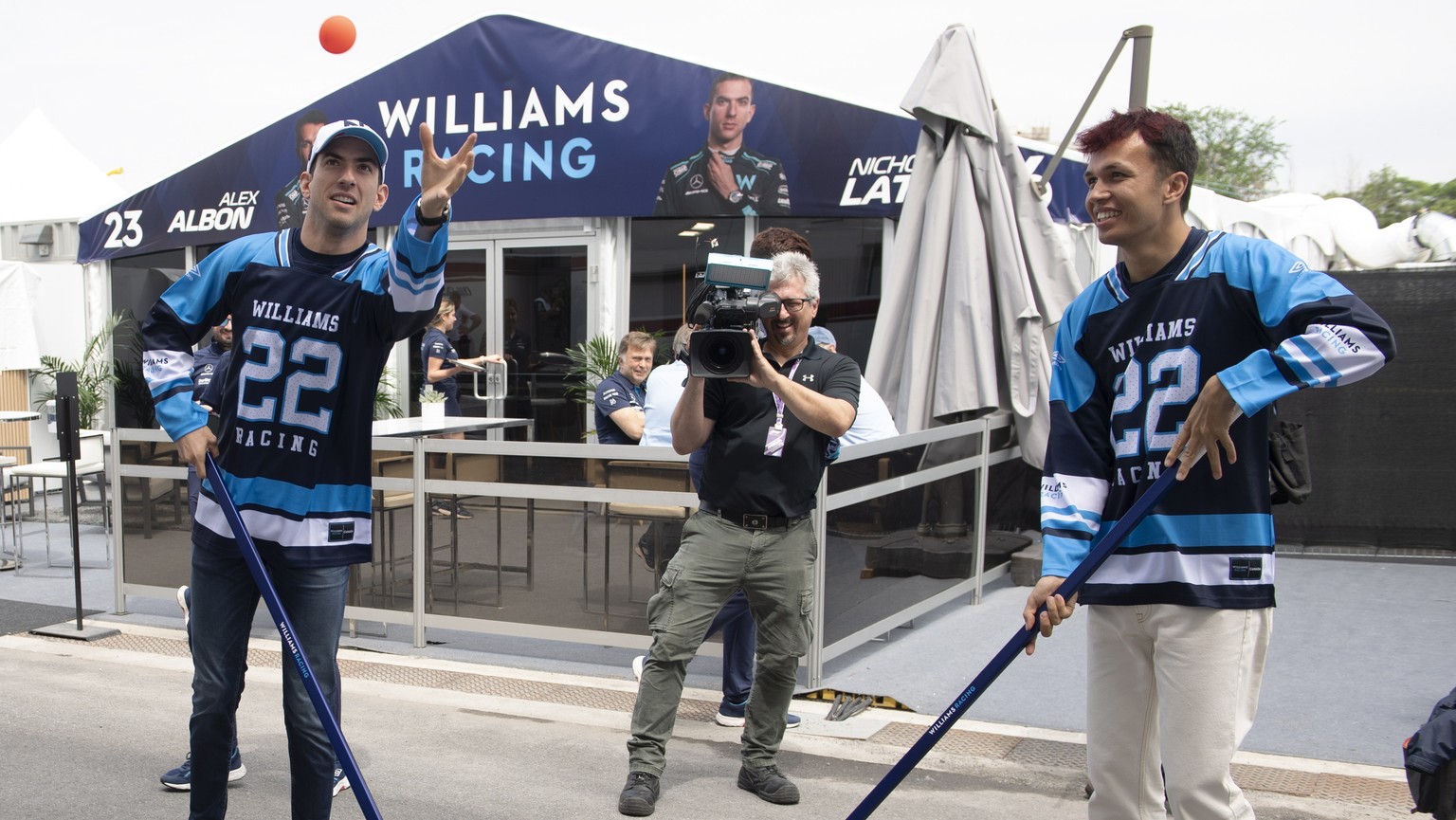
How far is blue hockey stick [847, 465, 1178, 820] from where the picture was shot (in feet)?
8.83

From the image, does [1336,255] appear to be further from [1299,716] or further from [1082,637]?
[1299,716]

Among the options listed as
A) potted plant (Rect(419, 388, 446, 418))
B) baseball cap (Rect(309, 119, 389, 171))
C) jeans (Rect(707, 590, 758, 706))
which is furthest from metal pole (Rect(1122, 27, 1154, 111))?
potted plant (Rect(419, 388, 446, 418))

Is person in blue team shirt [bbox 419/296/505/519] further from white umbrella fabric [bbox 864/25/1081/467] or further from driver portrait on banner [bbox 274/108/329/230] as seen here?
white umbrella fabric [bbox 864/25/1081/467]

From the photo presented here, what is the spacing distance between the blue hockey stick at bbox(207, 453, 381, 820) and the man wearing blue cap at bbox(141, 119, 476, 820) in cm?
9

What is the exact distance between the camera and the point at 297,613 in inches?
133

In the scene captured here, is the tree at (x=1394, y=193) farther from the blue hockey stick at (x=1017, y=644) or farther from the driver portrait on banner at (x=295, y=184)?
the blue hockey stick at (x=1017, y=644)

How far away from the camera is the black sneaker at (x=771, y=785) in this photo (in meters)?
4.36

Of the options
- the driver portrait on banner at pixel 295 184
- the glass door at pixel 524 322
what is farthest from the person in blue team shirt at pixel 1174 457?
the driver portrait on banner at pixel 295 184

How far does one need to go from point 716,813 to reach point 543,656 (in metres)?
2.42

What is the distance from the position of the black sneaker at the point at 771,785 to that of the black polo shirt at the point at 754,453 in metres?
0.97

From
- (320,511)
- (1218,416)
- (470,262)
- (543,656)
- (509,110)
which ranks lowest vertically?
(543,656)

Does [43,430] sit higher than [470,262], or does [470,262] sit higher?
[470,262]

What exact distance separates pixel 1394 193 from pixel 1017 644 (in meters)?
53.5

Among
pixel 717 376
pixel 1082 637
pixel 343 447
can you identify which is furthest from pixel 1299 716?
pixel 343 447
